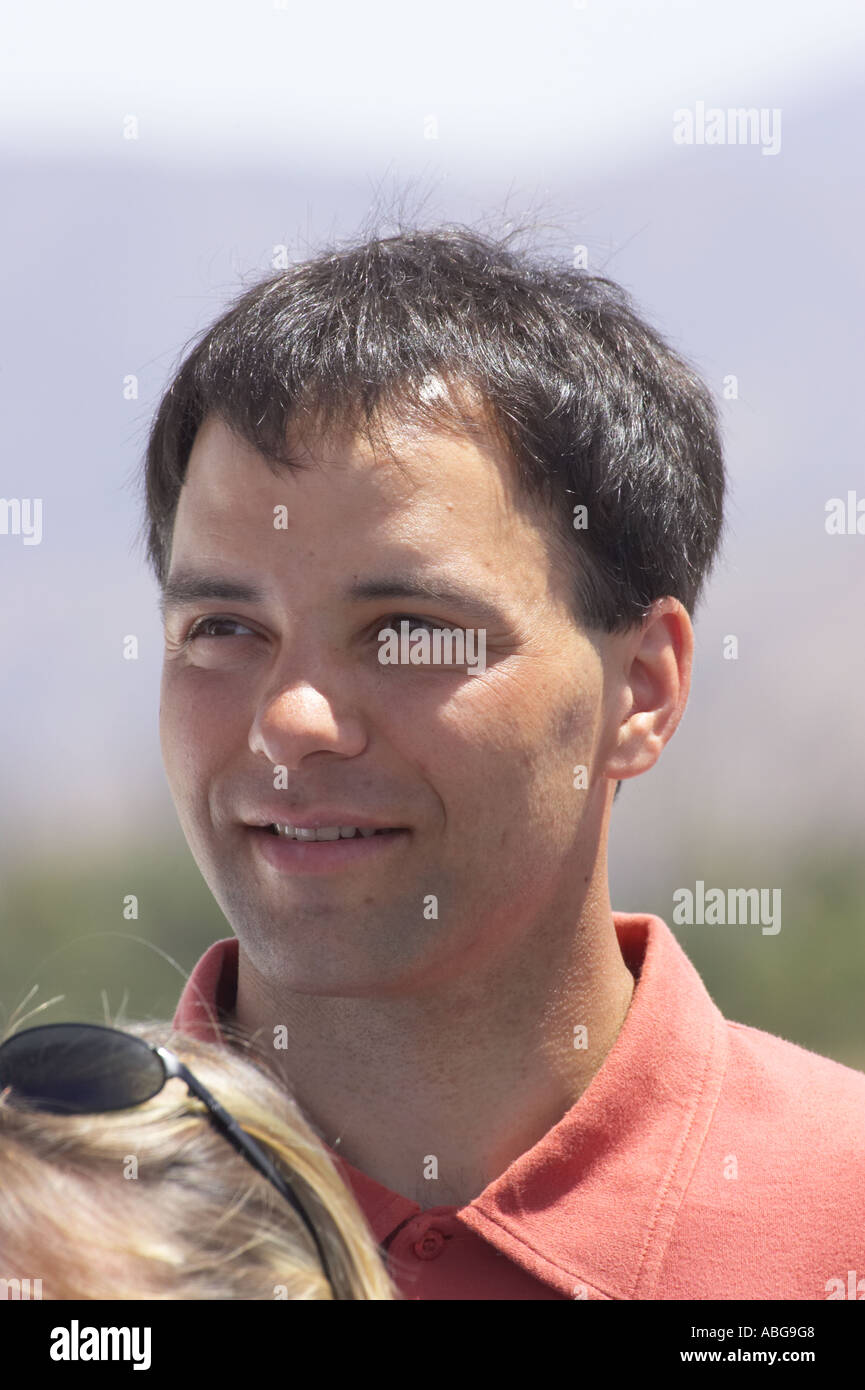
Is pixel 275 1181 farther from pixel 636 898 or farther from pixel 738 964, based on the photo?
pixel 636 898

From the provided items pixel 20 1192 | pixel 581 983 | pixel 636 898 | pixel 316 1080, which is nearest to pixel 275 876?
pixel 316 1080

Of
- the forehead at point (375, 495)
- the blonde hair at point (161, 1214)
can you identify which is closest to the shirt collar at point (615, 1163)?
the blonde hair at point (161, 1214)

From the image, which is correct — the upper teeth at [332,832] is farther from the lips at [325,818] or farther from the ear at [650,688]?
the ear at [650,688]

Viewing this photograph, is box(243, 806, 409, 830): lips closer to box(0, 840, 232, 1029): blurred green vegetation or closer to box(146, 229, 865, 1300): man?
box(146, 229, 865, 1300): man

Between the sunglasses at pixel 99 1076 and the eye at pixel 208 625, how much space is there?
76 cm

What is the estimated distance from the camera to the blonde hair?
157cm

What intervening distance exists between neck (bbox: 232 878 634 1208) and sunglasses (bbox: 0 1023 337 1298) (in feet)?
2.03

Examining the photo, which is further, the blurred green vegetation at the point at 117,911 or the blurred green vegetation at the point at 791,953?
the blurred green vegetation at the point at 791,953

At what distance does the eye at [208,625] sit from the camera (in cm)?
229

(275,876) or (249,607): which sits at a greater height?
(249,607)

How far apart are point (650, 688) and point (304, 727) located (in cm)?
68

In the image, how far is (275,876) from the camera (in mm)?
2211

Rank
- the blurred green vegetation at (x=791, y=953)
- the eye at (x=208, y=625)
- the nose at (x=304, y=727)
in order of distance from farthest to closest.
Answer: the blurred green vegetation at (x=791, y=953)
the eye at (x=208, y=625)
the nose at (x=304, y=727)
